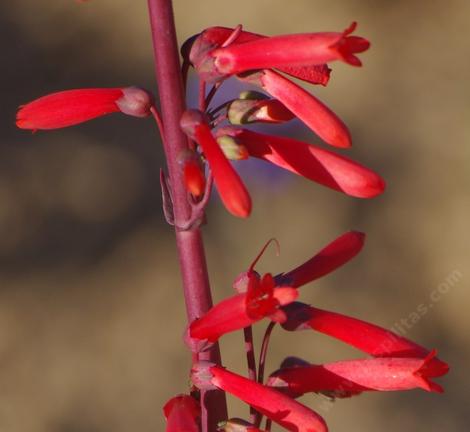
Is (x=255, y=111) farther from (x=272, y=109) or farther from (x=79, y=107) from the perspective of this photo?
(x=79, y=107)

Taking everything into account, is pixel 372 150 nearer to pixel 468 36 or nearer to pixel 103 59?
pixel 468 36

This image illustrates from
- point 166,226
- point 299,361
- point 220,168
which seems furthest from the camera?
point 166,226

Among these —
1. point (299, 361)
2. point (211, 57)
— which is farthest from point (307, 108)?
point (299, 361)

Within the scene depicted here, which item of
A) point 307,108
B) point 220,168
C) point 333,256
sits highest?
point 307,108

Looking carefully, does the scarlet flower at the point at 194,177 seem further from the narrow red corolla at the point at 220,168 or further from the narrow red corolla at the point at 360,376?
the narrow red corolla at the point at 360,376

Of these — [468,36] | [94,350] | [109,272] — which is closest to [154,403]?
[94,350]

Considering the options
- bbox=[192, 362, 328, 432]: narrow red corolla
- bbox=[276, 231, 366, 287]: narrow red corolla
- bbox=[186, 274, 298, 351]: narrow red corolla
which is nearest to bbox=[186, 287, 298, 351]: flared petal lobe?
bbox=[186, 274, 298, 351]: narrow red corolla
